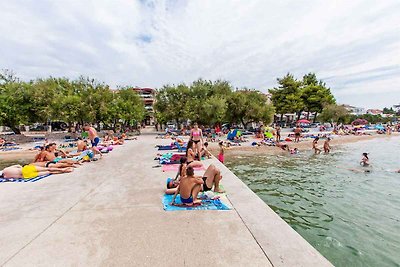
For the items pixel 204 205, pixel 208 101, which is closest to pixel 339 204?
pixel 204 205

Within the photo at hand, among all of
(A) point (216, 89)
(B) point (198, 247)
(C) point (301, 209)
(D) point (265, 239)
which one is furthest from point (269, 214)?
(A) point (216, 89)

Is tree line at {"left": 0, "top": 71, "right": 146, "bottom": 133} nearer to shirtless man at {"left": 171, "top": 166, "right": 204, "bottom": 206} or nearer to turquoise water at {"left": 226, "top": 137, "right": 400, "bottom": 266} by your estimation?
turquoise water at {"left": 226, "top": 137, "right": 400, "bottom": 266}

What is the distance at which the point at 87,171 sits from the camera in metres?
9.09

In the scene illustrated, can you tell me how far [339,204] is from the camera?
7.16 metres

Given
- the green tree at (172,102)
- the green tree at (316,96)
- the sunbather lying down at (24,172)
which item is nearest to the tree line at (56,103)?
the green tree at (172,102)

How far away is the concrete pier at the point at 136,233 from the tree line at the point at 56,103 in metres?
24.2

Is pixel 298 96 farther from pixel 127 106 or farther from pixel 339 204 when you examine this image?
pixel 339 204

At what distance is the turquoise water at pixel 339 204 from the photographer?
184 inches

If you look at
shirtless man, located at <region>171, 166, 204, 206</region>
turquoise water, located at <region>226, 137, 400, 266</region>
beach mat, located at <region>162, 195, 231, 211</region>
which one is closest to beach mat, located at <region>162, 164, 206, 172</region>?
turquoise water, located at <region>226, 137, 400, 266</region>

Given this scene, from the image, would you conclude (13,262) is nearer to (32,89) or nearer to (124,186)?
(124,186)

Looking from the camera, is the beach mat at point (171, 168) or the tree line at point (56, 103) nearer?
the beach mat at point (171, 168)

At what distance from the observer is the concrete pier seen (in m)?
3.11

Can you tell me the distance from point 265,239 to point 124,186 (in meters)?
4.59

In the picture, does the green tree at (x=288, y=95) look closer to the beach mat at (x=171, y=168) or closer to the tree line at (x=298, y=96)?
the tree line at (x=298, y=96)
